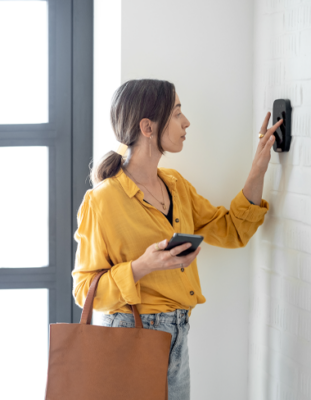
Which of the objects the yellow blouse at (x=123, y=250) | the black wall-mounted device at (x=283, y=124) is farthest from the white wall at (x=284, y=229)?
the yellow blouse at (x=123, y=250)

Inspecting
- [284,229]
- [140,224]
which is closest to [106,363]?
[140,224]

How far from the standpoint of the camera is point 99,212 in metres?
1.09

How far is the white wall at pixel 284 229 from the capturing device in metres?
1.11

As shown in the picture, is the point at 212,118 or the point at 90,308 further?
the point at 212,118

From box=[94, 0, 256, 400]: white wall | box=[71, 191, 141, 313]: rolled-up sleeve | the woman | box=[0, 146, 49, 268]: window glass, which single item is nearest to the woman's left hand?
the woman

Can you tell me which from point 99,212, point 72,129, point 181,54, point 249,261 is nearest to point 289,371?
point 249,261

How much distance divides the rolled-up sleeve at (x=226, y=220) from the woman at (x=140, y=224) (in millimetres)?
90

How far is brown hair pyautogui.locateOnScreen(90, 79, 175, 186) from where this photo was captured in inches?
44.5

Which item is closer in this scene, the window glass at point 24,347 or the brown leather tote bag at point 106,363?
the brown leather tote bag at point 106,363

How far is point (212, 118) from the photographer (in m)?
1.41

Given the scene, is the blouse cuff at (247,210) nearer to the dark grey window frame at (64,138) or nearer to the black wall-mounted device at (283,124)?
the black wall-mounted device at (283,124)

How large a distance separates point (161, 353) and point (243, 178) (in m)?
0.69

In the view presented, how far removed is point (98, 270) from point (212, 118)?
26.2 inches

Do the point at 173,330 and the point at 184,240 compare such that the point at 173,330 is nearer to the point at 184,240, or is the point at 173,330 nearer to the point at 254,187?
the point at 184,240
